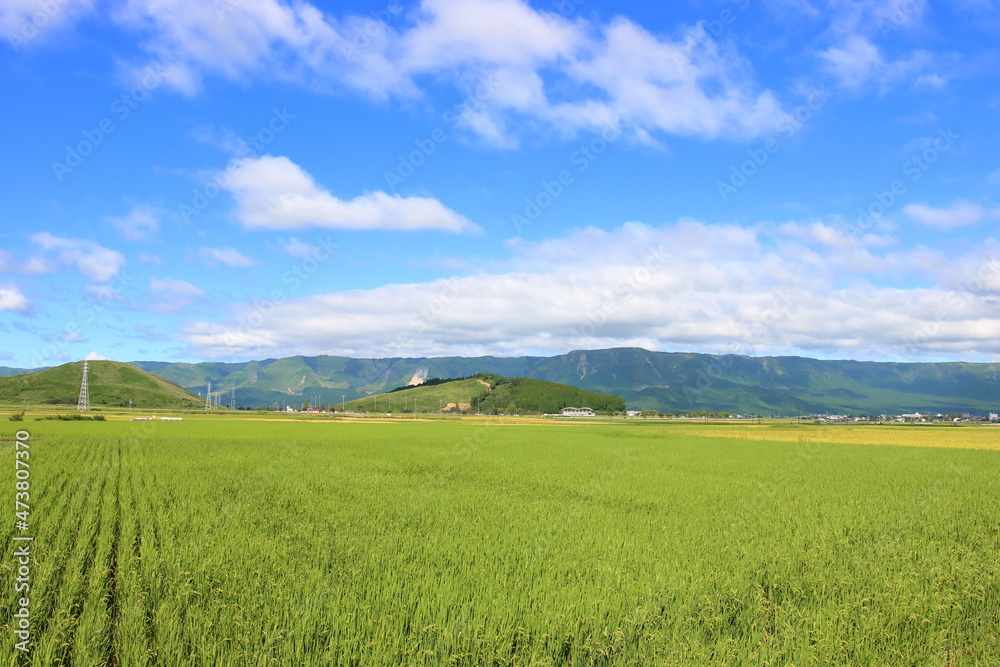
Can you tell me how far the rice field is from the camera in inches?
261

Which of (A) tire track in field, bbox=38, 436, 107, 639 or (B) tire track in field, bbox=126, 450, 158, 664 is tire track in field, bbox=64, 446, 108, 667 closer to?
(A) tire track in field, bbox=38, 436, 107, 639

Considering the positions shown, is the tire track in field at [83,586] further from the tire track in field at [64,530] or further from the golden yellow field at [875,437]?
the golden yellow field at [875,437]

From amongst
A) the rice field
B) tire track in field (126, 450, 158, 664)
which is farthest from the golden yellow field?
tire track in field (126, 450, 158, 664)

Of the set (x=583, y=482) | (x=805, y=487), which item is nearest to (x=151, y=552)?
(x=583, y=482)

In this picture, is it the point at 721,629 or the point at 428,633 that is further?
the point at 721,629

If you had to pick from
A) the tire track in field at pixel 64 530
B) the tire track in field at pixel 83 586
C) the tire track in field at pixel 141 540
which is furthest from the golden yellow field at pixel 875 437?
the tire track in field at pixel 83 586

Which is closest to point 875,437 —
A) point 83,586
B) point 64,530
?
point 64,530

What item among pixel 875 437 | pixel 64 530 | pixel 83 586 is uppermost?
pixel 83 586

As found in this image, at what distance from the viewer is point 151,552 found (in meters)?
9.95

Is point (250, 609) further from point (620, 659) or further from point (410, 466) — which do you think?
point (410, 466)

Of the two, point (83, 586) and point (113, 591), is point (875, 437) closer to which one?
point (113, 591)

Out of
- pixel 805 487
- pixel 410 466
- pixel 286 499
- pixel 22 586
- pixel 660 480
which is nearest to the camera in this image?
pixel 22 586

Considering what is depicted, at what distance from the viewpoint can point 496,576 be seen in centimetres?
894

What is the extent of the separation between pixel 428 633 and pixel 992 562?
11698mm
